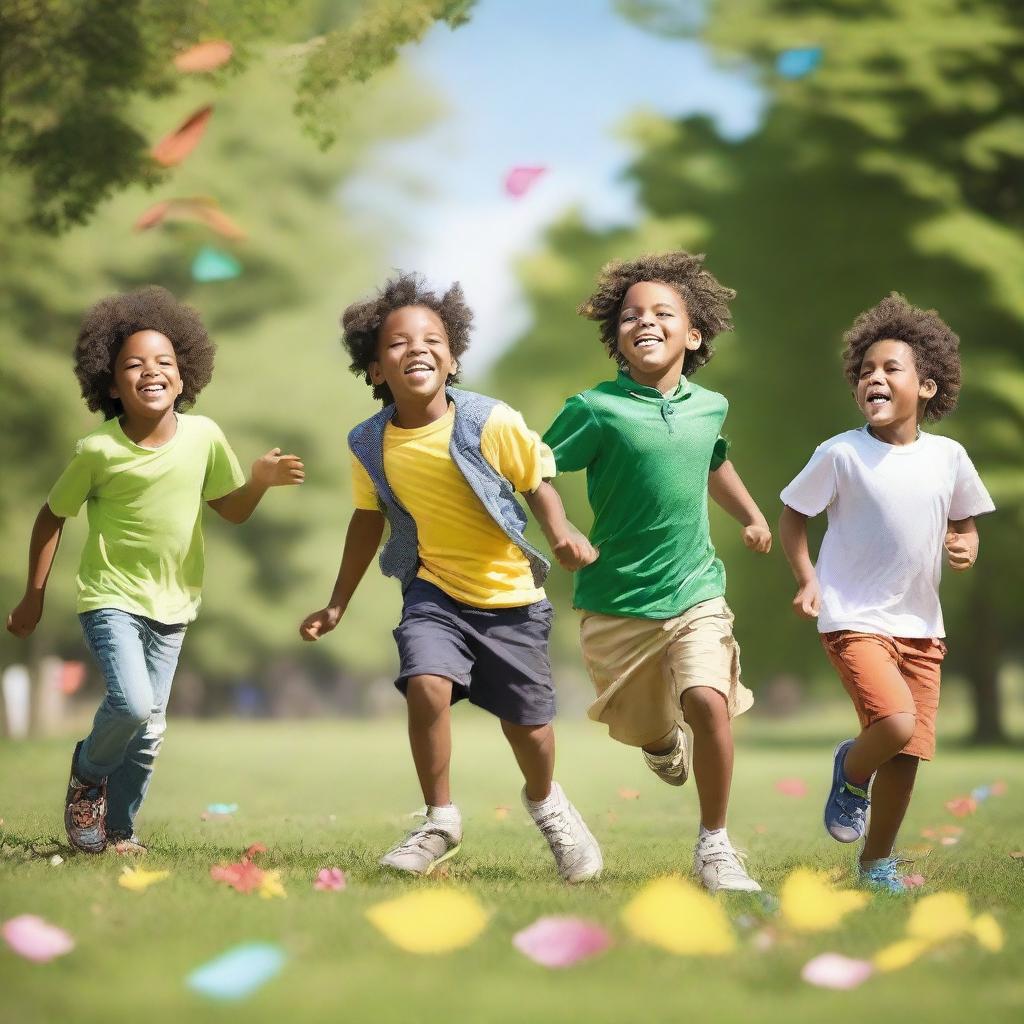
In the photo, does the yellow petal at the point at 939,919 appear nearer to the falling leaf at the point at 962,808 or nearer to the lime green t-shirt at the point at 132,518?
the lime green t-shirt at the point at 132,518

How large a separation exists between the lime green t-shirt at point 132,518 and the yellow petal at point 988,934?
285 centimetres

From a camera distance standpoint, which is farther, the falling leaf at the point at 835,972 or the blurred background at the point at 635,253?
the blurred background at the point at 635,253

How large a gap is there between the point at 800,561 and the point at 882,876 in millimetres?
1050

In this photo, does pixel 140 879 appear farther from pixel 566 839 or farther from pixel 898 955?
pixel 898 955

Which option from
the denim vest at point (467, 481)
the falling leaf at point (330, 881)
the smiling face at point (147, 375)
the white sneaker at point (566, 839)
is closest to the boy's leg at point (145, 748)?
the smiling face at point (147, 375)

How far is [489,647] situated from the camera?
5.02 metres

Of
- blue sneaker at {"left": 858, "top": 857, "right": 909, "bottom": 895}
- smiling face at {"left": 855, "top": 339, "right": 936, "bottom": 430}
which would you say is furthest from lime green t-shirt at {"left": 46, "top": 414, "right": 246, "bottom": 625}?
blue sneaker at {"left": 858, "top": 857, "right": 909, "bottom": 895}

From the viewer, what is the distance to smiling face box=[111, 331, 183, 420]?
5.45 meters

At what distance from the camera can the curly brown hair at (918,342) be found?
561 cm

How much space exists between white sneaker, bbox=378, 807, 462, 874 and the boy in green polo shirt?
0.62 m

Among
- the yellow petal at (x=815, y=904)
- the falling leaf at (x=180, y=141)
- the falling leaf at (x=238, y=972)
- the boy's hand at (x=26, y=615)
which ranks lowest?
the yellow petal at (x=815, y=904)

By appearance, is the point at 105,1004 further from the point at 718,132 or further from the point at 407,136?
the point at 407,136

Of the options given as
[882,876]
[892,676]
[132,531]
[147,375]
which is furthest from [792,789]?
[147,375]

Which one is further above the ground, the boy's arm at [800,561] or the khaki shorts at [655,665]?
the boy's arm at [800,561]
